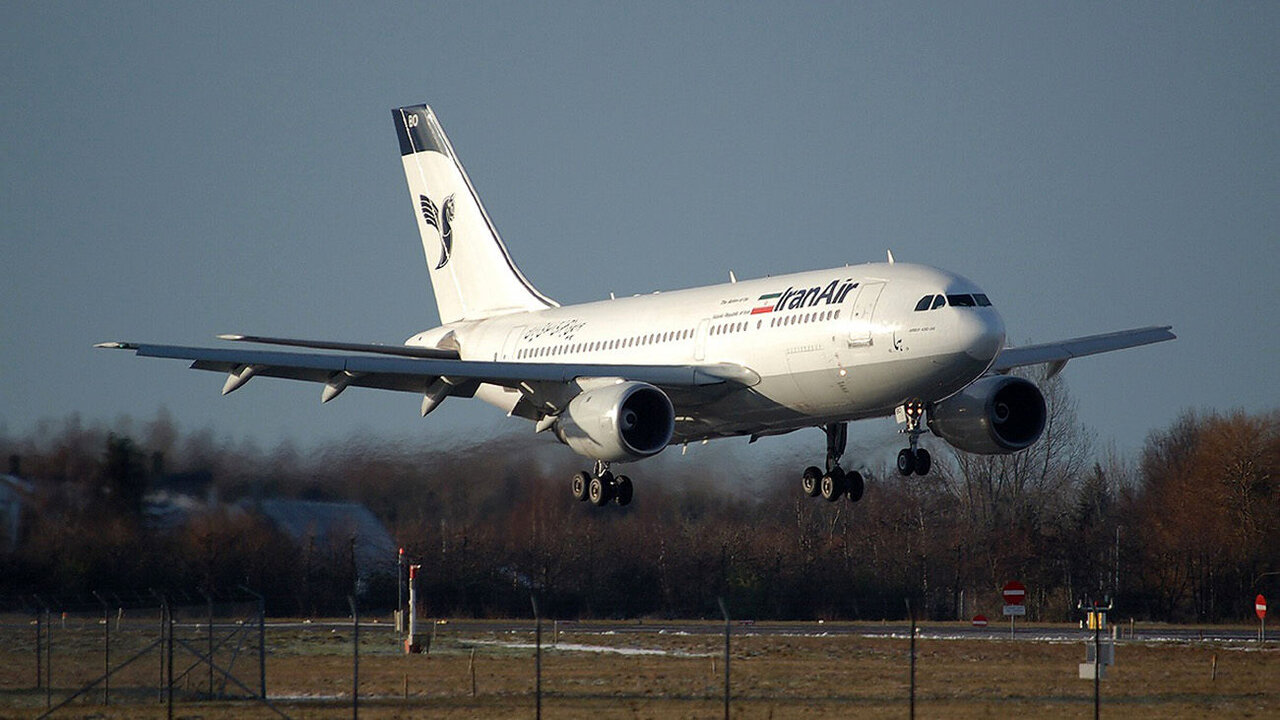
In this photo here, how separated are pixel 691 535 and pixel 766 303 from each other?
17523 millimetres

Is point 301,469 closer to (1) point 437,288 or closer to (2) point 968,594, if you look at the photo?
(1) point 437,288

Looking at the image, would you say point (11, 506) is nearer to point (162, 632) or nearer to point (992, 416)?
point (162, 632)

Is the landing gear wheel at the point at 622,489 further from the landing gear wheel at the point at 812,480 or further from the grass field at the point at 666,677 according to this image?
the landing gear wheel at the point at 812,480

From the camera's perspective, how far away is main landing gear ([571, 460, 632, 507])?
41594 millimetres

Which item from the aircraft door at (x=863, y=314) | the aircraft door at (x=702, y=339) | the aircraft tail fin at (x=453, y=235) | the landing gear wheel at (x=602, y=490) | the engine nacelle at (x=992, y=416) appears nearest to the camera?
the aircraft door at (x=863, y=314)

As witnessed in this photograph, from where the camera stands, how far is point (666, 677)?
36.8 metres

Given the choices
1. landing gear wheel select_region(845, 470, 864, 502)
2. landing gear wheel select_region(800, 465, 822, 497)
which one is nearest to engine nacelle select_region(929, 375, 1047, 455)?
landing gear wheel select_region(845, 470, 864, 502)

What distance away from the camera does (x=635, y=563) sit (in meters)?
55.7

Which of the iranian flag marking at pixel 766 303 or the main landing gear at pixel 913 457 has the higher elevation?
the iranian flag marking at pixel 766 303

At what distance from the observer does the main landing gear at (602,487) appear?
41594mm

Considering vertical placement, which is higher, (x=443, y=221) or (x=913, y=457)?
(x=443, y=221)

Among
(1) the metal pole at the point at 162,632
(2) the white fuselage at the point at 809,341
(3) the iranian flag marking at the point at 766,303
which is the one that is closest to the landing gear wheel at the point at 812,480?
(2) the white fuselage at the point at 809,341

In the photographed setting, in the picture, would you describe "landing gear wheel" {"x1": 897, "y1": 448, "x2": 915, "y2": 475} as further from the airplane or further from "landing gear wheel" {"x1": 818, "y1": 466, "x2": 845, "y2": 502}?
"landing gear wheel" {"x1": 818, "y1": 466, "x2": 845, "y2": 502}

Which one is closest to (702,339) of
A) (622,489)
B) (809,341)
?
(809,341)
